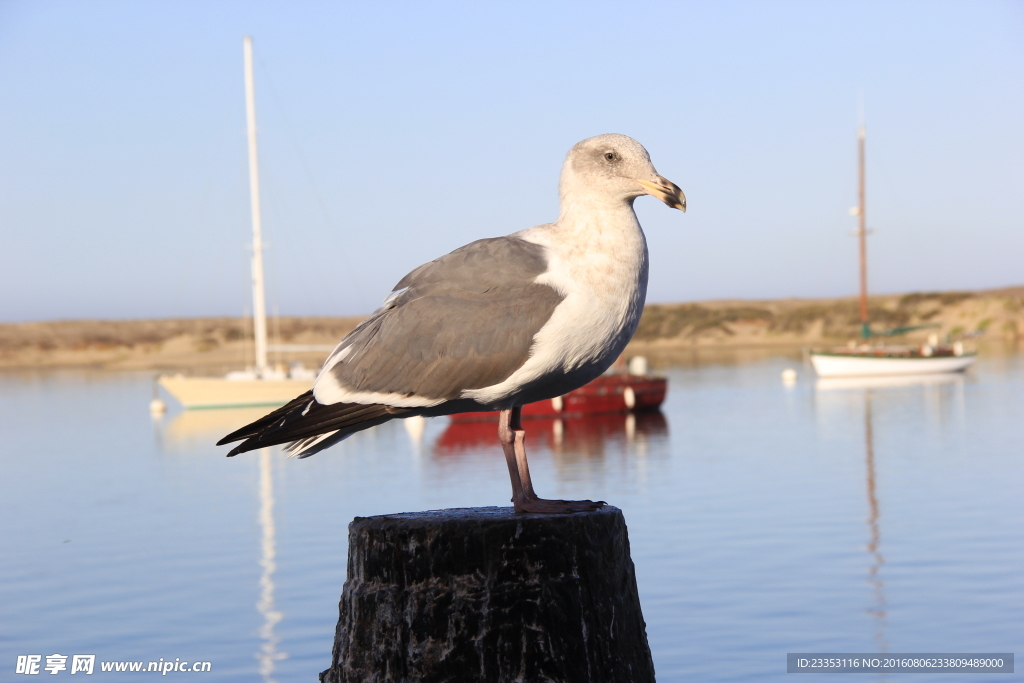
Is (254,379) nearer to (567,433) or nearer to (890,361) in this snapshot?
(567,433)

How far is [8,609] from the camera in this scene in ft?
50.9

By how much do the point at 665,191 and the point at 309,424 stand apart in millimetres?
2039

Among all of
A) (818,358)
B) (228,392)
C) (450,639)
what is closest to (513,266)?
(450,639)

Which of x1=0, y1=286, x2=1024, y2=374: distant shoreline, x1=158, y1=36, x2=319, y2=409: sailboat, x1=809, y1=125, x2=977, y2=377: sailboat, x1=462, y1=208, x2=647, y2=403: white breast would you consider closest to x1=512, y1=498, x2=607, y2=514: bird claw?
x1=462, y1=208, x2=647, y2=403: white breast

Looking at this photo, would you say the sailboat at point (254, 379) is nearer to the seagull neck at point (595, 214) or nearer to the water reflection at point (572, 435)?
the water reflection at point (572, 435)

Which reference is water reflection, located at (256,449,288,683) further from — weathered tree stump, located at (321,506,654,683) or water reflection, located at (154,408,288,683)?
weathered tree stump, located at (321,506,654,683)

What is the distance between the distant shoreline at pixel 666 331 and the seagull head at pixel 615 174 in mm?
91398

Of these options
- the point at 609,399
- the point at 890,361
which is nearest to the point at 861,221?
the point at 890,361

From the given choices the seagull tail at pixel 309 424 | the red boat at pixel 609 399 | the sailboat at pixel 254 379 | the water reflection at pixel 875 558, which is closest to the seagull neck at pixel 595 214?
the seagull tail at pixel 309 424

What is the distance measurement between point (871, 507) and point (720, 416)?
19.0m

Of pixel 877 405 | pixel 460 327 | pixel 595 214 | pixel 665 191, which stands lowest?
pixel 877 405

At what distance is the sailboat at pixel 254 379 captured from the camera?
45.0m

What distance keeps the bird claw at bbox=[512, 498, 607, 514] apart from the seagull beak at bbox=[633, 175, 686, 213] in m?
1.50

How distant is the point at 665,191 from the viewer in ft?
17.3
